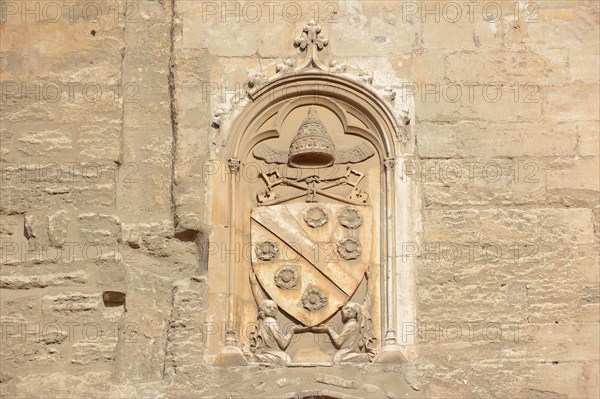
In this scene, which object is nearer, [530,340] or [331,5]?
[530,340]

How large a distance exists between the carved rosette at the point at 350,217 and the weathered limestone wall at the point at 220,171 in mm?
374

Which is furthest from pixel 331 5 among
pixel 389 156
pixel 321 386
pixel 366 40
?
pixel 321 386

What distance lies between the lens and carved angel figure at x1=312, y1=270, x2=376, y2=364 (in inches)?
316

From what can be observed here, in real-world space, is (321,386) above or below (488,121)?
below

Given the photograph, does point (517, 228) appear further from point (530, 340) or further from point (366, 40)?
point (366, 40)

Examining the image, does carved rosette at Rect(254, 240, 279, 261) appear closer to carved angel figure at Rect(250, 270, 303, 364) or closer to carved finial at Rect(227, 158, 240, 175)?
carved angel figure at Rect(250, 270, 303, 364)

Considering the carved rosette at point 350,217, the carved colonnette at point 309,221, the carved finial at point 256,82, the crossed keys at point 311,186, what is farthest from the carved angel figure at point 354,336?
the carved finial at point 256,82

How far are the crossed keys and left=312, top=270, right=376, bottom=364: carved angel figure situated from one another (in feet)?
2.15

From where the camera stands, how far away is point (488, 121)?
833cm

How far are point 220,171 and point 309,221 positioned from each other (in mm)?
608

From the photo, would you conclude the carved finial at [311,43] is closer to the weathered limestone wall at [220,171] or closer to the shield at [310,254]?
the weathered limestone wall at [220,171]

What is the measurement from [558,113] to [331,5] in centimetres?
152

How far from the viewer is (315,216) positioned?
8.22 m

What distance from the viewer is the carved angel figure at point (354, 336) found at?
8039 mm
